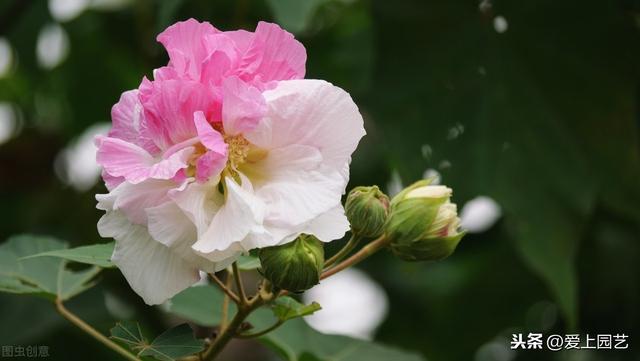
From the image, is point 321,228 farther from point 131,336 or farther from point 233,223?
point 131,336

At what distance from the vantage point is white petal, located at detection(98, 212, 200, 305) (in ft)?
2.49

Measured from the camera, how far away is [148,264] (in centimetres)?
76

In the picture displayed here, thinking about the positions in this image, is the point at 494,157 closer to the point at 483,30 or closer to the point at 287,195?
the point at 483,30

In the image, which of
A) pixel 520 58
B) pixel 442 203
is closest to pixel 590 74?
pixel 520 58

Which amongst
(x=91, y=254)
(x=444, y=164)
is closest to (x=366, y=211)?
(x=91, y=254)

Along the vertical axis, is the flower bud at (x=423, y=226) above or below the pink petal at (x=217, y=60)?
below

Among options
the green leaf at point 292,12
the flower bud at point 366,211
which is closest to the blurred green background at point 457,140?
the green leaf at point 292,12

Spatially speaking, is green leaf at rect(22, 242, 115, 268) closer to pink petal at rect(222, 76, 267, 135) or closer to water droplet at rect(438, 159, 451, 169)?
pink petal at rect(222, 76, 267, 135)

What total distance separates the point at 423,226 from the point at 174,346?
0.81 ft

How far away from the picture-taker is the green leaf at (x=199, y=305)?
3.97ft

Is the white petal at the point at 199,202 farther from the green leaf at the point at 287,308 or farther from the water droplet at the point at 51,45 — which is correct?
the water droplet at the point at 51,45

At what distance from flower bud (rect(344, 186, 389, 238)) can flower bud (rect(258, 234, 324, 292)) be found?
66mm

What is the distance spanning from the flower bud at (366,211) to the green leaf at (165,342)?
17 cm

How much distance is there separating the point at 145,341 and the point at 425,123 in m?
0.81
